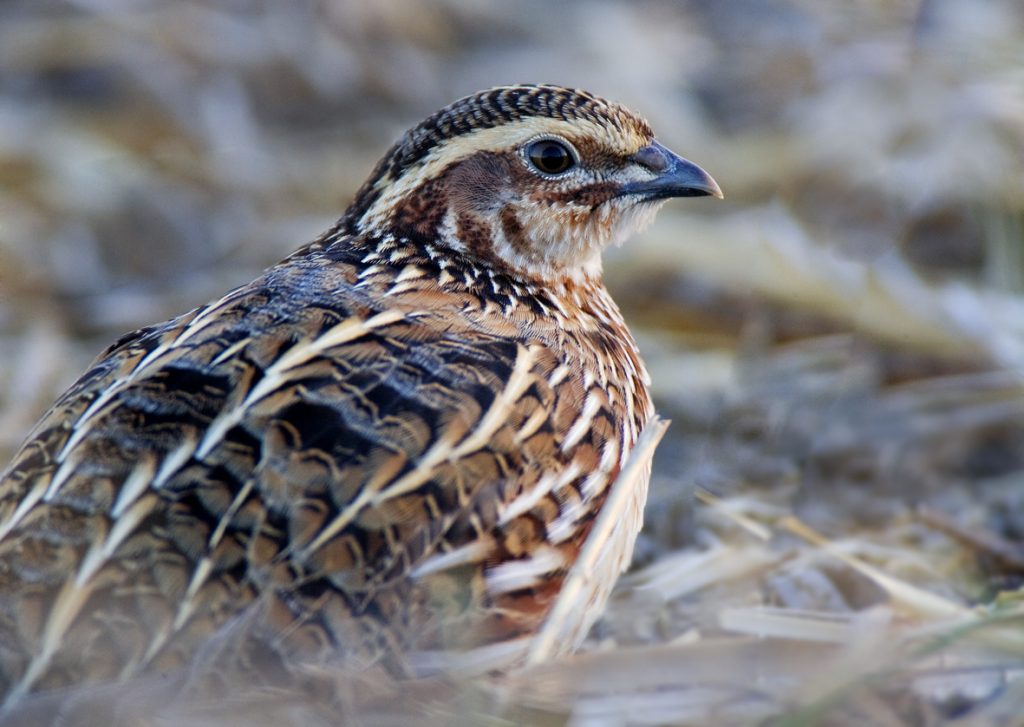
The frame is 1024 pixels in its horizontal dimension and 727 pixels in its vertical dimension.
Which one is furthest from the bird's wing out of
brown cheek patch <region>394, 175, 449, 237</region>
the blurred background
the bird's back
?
brown cheek patch <region>394, 175, 449, 237</region>

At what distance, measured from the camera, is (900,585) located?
4.12 meters

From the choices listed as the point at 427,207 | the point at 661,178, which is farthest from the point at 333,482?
the point at 661,178

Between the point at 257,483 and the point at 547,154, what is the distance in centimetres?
144

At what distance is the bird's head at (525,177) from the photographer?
3.96 m

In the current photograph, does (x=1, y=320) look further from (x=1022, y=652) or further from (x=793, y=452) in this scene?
(x=1022, y=652)

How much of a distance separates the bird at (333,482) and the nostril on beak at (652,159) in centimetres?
14

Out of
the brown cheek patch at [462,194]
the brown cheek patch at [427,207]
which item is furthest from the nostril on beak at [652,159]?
the brown cheek patch at [427,207]

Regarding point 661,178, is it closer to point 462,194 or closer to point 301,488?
point 462,194

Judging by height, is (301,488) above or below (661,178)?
below

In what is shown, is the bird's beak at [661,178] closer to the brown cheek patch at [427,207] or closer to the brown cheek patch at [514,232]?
the brown cheek patch at [514,232]

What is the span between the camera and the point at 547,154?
3.97m

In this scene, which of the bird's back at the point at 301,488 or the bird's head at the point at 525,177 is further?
the bird's head at the point at 525,177

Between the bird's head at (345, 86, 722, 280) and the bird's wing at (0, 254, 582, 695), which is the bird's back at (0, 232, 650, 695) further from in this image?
the bird's head at (345, 86, 722, 280)

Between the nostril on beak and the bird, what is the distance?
137 millimetres
